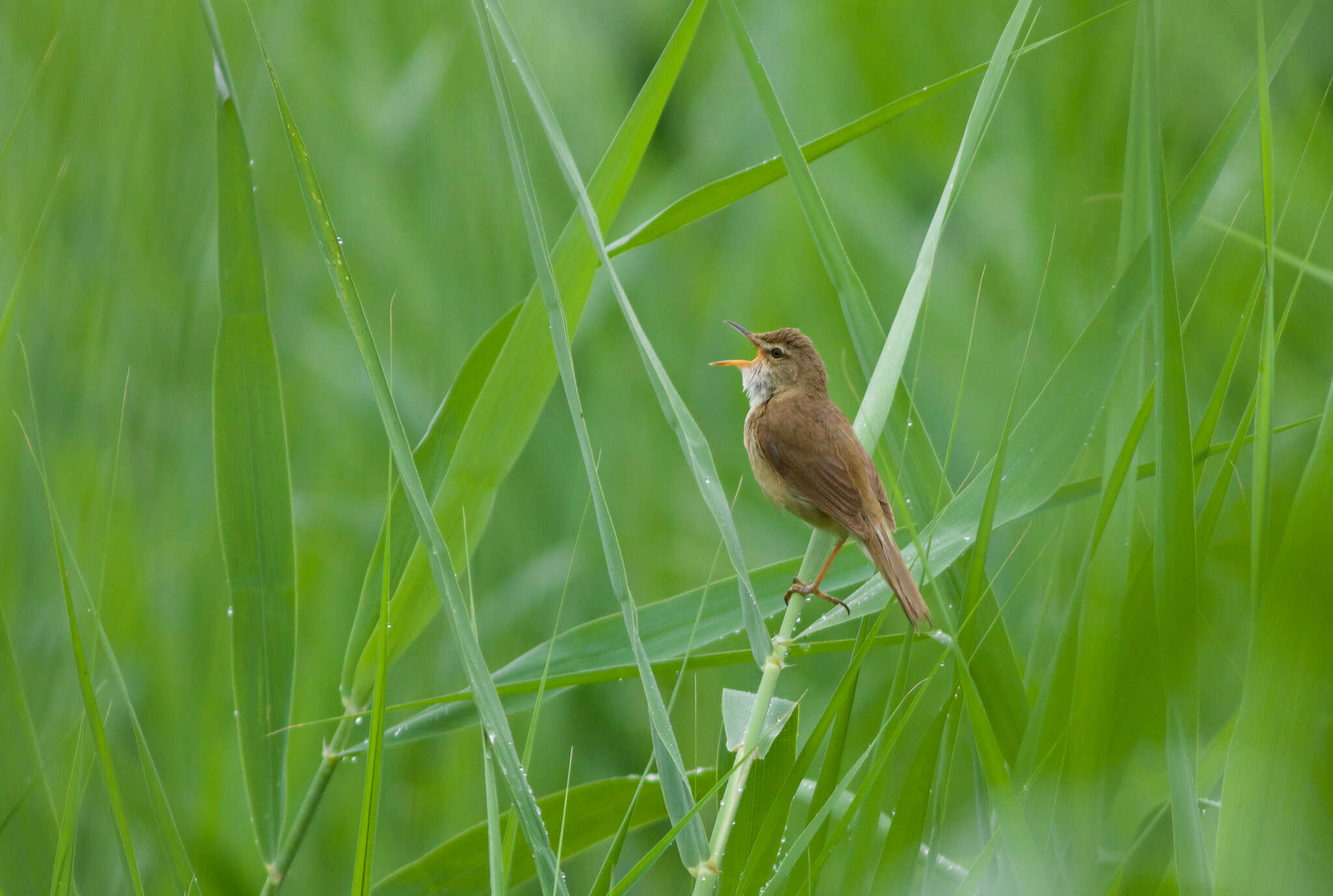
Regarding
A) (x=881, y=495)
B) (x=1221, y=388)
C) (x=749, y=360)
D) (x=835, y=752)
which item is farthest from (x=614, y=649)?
(x=749, y=360)

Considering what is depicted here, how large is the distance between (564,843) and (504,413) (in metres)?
0.79

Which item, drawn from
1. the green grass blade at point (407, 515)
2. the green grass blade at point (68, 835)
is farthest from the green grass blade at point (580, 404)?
the green grass blade at point (68, 835)

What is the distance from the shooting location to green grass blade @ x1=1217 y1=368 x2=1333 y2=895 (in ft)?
2.77

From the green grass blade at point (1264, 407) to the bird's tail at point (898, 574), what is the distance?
1.26 ft

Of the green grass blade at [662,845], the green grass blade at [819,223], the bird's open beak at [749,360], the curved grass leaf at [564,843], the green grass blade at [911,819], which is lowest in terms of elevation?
the curved grass leaf at [564,843]

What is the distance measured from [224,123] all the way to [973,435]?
1867 mm

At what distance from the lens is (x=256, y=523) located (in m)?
1.59

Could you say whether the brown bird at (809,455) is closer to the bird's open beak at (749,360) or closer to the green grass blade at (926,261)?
the bird's open beak at (749,360)

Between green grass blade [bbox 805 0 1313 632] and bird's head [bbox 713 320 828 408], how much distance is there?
44.9 inches

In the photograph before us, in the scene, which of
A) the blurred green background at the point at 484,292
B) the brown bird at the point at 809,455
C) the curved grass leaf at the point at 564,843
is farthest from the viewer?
the blurred green background at the point at 484,292

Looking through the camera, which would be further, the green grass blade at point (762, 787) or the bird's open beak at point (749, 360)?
the bird's open beak at point (749, 360)

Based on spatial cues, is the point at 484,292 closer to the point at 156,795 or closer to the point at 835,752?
the point at 156,795

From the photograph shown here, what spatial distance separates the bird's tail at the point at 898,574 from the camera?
1483 millimetres

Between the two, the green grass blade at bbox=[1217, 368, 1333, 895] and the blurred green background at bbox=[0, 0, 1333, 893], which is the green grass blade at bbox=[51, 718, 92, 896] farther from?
the green grass blade at bbox=[1217, 368, 1333, 895]
